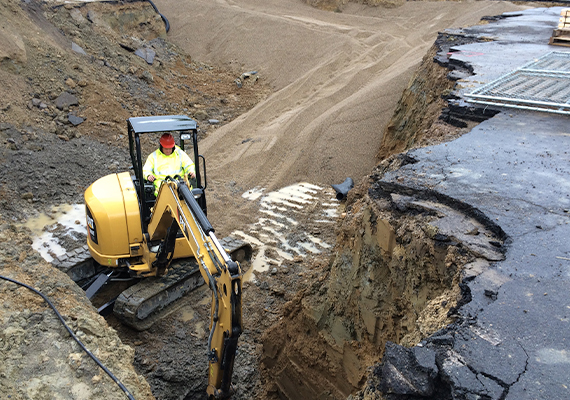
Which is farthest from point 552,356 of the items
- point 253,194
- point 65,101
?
point 65,101

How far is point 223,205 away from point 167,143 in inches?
154

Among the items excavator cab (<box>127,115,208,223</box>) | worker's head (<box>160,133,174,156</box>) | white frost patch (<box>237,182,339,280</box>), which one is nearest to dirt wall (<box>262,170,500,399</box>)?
excavator cab (<box>127,115,208,223</box>)

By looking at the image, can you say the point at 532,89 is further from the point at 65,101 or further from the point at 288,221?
the point at 65,101

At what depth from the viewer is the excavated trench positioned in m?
3.84

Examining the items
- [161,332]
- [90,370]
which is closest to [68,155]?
[161,332]

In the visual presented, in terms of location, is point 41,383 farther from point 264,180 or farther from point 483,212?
point 264,180

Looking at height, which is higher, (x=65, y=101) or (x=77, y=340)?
(x=77, y=340)

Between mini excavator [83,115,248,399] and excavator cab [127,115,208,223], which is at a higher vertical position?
excavator cab [127,115,208,223]

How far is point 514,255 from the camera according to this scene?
3.85 meters

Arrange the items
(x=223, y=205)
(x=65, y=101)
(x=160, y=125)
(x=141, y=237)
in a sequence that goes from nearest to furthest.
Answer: (x=160, y=125) → (x=141, y=237) → (x=223, y=205) → (x=65, y=101)

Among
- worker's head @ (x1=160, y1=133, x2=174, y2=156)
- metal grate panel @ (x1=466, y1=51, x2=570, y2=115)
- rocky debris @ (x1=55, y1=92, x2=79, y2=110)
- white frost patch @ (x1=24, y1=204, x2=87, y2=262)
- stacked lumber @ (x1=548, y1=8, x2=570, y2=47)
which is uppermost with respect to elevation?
stacked lumber @ (x1=548, y1=8, x2=570, y2=47)

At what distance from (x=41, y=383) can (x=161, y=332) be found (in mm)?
2656

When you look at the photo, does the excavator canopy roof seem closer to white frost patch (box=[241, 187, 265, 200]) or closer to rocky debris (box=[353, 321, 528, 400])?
white frost patch (box=[241, 187, 265, 200])

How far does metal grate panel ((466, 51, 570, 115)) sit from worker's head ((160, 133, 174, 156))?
4749mm
